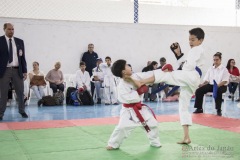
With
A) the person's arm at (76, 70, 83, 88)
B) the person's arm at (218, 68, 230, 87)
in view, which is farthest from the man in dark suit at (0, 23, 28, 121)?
the person's arm at (218, 68, 230, 87)

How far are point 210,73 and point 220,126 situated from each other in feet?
7.98

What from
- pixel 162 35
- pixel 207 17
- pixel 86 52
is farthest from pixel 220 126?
pixel 207 17

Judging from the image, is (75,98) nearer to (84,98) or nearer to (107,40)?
(84,98)

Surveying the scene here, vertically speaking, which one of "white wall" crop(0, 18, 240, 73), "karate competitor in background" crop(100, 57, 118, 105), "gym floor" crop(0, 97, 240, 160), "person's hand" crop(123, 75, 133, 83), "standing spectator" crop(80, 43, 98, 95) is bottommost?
"gym floor" crop(0, 97, 240, 160)

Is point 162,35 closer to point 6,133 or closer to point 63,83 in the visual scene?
point 63,83

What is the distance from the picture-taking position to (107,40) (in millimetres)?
11555

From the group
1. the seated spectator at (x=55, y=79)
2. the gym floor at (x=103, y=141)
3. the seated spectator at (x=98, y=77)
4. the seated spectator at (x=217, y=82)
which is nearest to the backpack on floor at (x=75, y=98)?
the seated spectator at (x=55, y=79)

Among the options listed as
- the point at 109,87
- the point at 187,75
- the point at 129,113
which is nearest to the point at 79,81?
the point at 109,87

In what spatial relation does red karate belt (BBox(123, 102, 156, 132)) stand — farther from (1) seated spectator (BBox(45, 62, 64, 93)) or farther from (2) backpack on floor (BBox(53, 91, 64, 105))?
(1) seated spectator (BBox(45, 62, 64, 93))

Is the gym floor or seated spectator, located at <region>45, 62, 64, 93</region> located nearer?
the gym floor

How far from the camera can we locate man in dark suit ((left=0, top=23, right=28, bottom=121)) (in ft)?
20.3

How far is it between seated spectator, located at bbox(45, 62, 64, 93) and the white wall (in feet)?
3.24

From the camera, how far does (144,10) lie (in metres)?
12.2

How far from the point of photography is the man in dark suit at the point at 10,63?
620 centimetres
